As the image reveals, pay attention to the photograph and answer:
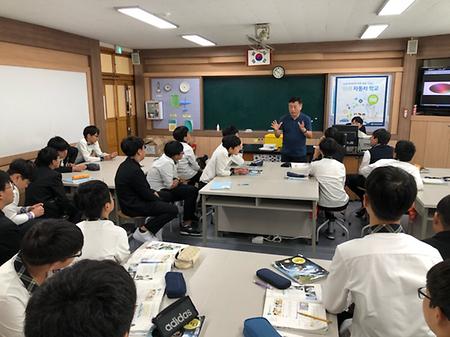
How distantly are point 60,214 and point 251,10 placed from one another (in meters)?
3.27

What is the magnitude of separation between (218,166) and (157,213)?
40.7 inches

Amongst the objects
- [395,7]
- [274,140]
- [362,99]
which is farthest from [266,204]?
[362,99]

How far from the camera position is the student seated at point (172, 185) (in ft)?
14.1

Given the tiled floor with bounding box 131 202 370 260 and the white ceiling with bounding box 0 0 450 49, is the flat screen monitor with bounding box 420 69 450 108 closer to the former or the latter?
the white ceiling with bounding box 0 0 450 49

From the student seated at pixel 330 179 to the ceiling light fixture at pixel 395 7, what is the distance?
5.58 ft

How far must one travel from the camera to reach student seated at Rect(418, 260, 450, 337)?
3.21 feet

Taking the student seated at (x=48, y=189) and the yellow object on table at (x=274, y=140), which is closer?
the student seated at (x=48, y=189)

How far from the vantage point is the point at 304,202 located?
146 inches

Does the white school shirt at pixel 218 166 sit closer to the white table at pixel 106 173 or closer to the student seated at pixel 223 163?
the student seated at pixel 223 163

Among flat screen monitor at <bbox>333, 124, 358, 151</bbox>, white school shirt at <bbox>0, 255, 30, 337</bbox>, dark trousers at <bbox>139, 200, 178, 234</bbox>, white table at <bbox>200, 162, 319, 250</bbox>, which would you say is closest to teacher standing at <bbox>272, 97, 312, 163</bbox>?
flat screen monitor at <bbox>333, 124, 358, 151</bbox>

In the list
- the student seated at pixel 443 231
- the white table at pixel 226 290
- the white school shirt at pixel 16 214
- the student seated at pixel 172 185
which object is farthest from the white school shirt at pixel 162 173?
the student seated at pixel 443 231

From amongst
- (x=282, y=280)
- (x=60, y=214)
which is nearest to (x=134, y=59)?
(x=60, y=214)

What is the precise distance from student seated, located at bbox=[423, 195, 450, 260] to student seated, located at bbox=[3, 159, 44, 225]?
3137 mm

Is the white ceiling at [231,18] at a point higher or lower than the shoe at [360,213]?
higher
